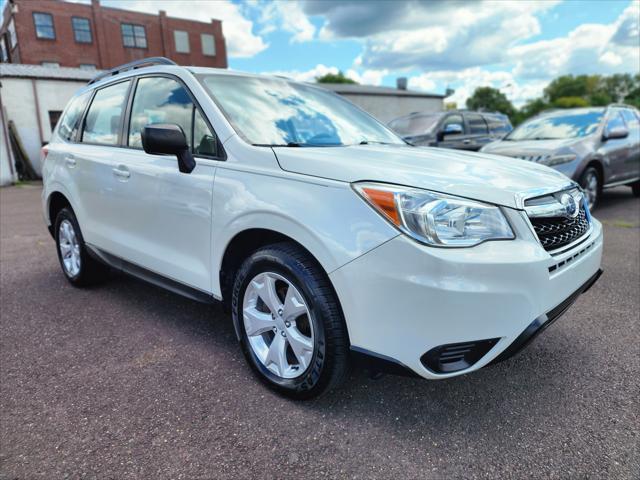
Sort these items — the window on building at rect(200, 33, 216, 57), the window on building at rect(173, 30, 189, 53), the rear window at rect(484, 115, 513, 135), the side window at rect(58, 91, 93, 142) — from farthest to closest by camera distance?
the window on building at rect(200, 33, 216, 57), the window on building at rect(173, 30, 189, 53), the rear window at rect(484, 115, 513, 135), the side window at rect(58, 91, 93, 142)

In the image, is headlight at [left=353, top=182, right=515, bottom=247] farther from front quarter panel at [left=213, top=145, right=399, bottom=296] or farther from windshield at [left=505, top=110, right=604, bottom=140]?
windshield at [left=505, top=110, right=604, bottom=140]

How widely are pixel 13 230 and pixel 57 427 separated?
619cm

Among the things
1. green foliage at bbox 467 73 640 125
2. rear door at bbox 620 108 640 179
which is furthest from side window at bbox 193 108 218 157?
green foliage at bbox 467 73 640 125

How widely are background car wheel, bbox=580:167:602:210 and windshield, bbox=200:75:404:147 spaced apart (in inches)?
173

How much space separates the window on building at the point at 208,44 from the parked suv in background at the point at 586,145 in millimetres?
32613

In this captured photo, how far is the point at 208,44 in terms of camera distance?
35156 mm

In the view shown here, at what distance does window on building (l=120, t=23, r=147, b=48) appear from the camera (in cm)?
3169

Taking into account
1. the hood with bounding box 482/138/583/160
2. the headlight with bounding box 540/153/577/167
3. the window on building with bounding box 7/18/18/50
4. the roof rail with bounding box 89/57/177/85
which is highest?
the window on building with bounding box 7/18/18/50

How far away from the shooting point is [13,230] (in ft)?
23.0

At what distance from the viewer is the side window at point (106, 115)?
329 centimetres

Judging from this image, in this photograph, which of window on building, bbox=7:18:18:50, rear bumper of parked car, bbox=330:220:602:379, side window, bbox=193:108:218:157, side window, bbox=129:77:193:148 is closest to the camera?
rear bumper of parked car, bbox=330:220:602:379

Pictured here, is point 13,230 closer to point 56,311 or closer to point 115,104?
point 56,311

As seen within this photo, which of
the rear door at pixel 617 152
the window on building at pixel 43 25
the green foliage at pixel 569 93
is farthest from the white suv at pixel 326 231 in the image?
the green foliage at pixel 569 93

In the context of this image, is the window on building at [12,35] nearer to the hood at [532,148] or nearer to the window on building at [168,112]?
the hood at [532,148]
